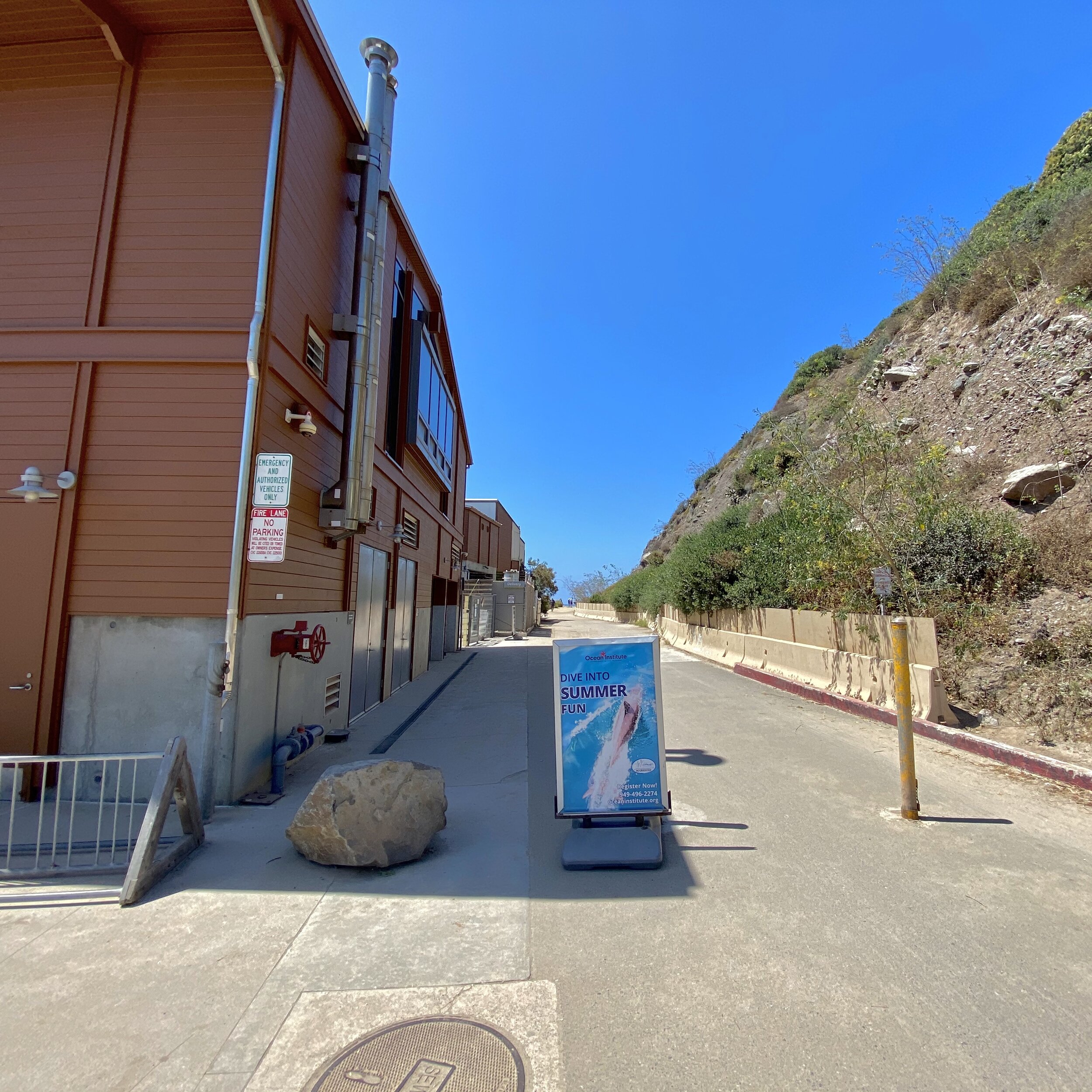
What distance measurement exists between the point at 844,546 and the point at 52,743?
Answer: 11.9 metres

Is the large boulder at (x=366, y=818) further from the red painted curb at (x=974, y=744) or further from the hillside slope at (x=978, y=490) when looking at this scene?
the hillside slope at (x=978, y=490)

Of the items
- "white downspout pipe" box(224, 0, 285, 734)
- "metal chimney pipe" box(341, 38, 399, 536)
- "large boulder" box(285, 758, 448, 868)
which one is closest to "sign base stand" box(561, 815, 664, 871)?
"large boulder" box(285, 758, 448, 868)

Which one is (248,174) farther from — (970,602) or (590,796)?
(970,602)

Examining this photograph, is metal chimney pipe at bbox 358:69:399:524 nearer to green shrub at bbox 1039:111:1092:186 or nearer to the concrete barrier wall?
the concrete barrier wall

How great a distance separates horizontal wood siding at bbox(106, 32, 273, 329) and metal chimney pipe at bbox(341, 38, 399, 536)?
173cm

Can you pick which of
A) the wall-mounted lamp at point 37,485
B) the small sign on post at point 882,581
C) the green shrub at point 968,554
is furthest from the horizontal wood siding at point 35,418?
the green shrub at point 968,554

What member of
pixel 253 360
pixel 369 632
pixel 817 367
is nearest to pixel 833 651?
pixel 369 632

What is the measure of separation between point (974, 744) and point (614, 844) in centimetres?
507

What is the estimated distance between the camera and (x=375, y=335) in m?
8.55

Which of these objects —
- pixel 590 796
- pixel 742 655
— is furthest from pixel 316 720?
pixel 742 655

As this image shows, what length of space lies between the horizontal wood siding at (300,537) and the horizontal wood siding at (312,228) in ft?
A: 2.38

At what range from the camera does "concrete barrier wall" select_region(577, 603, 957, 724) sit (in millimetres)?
8914

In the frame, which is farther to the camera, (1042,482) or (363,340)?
(1042,482)

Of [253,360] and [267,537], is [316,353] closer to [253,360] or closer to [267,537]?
[253,360]
